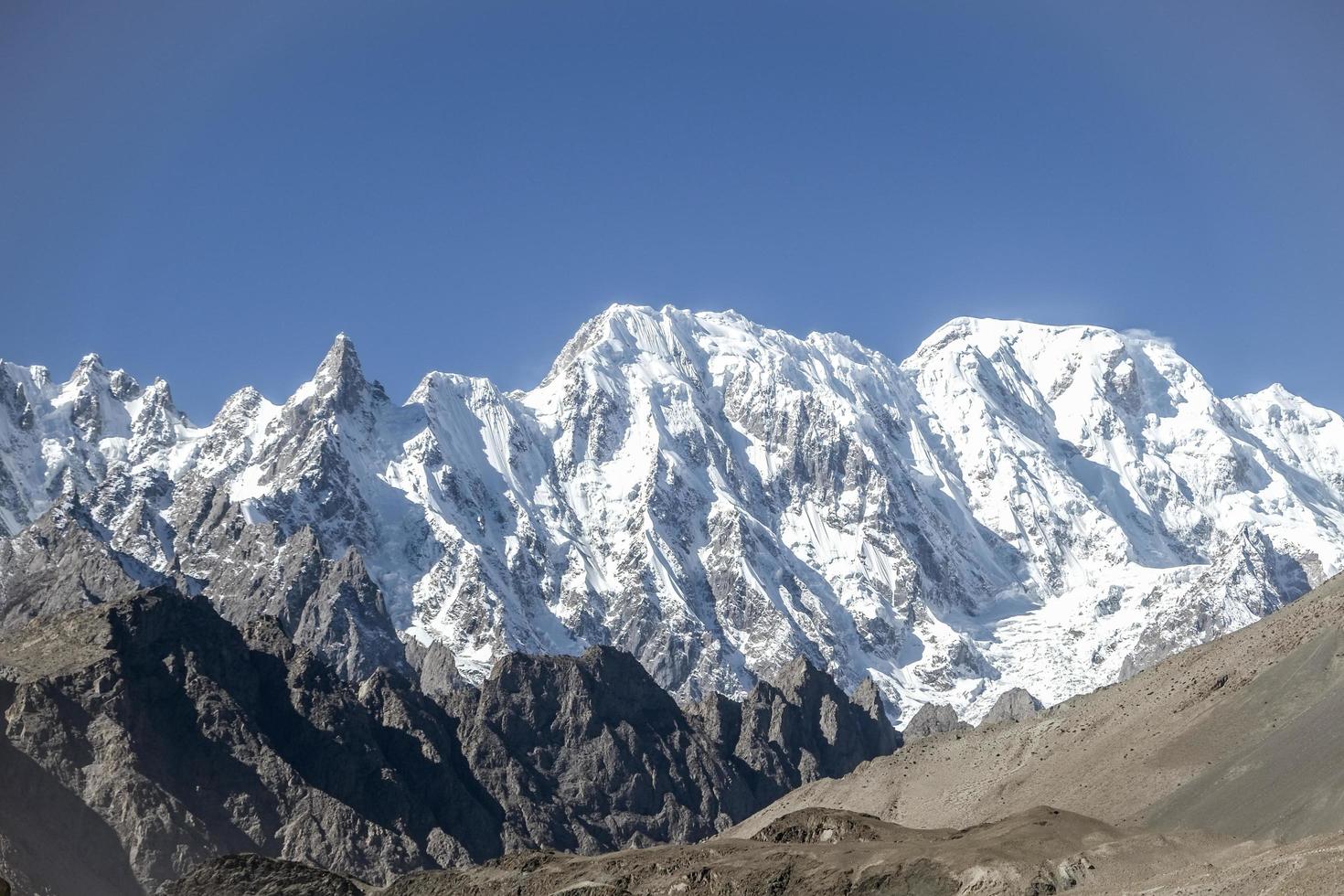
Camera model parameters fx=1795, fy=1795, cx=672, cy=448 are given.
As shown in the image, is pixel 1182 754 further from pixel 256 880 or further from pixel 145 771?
pixel 145 771

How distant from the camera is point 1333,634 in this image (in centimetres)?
12269

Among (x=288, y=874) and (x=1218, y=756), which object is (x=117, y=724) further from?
(x=1218, y=756)

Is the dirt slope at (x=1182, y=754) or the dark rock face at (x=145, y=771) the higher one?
the dark rock face at (x=145, y=771)

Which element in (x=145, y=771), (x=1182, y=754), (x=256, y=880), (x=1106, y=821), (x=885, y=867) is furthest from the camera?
(x=145, y=771)

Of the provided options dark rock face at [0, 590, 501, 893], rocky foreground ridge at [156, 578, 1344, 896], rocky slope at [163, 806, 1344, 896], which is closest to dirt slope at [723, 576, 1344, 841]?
rocky foreground ridge at [156, 578, 1344, 896]

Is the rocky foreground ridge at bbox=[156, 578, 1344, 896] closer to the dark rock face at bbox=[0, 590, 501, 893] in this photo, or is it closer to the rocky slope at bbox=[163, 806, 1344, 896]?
the rocky slope at bbox=[163, 806, 1344, 896]

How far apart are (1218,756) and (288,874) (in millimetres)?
61622

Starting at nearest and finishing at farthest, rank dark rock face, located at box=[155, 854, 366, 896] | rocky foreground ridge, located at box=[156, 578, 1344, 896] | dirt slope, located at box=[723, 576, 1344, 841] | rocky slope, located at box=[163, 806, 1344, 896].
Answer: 1. rocky slope, located at box=[163, 806, 1344, 896]
2. rocky foreground ridge, located at box=[156, 578, 1344, 896]
3. dirt slope, located at box=[723, 576, 1344, 841]
4. dark rock face, located at box=[155, 854, 366, 896]

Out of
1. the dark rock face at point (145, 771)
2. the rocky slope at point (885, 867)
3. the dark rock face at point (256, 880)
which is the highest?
the dark rock face at point (145, 771)

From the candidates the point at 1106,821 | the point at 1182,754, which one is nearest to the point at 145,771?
the point at 1106,821

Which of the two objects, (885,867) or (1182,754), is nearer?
(885,867)

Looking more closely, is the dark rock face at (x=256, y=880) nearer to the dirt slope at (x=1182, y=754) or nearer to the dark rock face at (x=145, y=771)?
the dark rock face at (x=145, y=771)

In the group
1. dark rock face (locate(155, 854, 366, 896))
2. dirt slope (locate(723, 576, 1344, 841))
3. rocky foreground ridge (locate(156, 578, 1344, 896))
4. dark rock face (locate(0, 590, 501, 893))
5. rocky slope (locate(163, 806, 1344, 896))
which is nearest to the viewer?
rocky slope (locate(163, 806, 1344, 896))

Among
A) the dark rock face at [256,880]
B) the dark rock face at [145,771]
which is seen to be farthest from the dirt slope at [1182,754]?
the dark rock face at [256,880]
